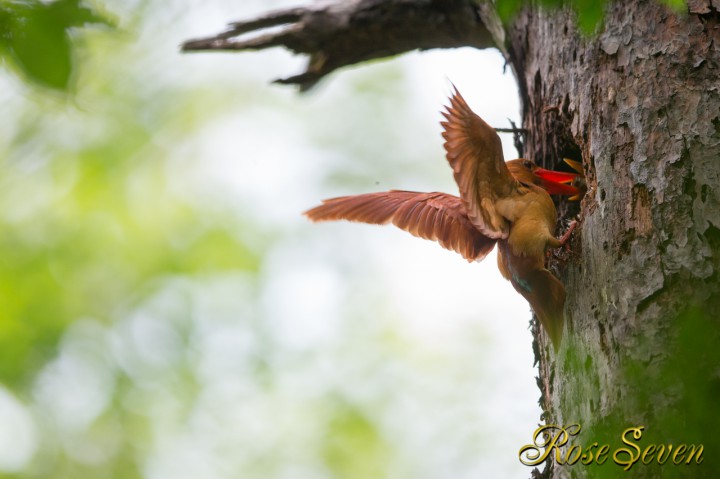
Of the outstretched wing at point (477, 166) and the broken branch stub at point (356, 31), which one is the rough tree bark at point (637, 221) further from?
the broken branch stub at point (356, 31)

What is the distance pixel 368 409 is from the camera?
34.4 ft

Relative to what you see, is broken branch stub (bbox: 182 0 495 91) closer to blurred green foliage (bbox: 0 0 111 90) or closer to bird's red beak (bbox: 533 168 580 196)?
bird's red beak (bbox: 533 168 580 196)

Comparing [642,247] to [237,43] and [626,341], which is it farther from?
[237,43]

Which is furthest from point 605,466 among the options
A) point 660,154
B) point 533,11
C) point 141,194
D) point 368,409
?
point 141,194

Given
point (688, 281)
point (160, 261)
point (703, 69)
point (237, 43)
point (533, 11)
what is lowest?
A: point (688, 281)

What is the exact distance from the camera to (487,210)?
389 centimetres

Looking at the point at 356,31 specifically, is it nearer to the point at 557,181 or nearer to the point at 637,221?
the point at 557,181

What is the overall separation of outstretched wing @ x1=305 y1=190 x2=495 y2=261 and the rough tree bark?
581mm

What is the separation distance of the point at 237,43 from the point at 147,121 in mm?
5007

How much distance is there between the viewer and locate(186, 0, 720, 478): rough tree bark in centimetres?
254

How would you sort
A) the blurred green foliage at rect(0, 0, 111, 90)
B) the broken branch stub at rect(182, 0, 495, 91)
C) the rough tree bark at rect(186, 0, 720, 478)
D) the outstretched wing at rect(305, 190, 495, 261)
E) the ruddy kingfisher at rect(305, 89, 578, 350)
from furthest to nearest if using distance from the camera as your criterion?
the broken branch stub at rect(182, 0, 495, 91) < the outstretched wing at rect(305, 190, 495, 261) < the ruddy kingfisher at rect(305, 89, 578, 350) < the rough tree bark at rect(186, 0, 720, 478) < the blurred green foliage at rect(0, 0, 111, 90)

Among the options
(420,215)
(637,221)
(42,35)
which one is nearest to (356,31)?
(420,215)

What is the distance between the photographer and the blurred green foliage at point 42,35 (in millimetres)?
1240

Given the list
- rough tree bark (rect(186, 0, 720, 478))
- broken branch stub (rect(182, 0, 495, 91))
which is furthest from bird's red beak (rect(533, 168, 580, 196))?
broken branch stub (rect(182, 0, 495, 91))
